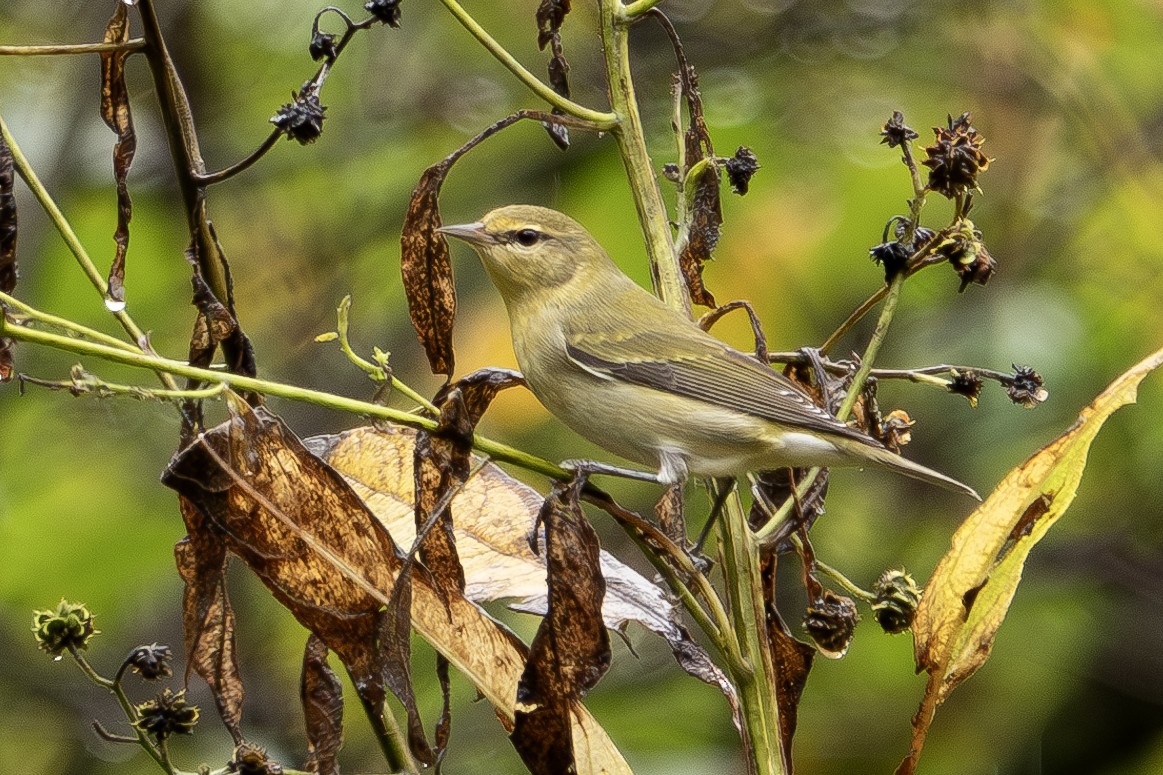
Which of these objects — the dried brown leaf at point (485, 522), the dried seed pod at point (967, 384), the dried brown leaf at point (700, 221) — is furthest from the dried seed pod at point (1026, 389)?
the dried brown leaf at point (485, 522)

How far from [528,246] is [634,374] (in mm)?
356

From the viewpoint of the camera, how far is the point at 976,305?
3.99m

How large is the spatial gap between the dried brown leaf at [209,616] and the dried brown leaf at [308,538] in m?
0.09

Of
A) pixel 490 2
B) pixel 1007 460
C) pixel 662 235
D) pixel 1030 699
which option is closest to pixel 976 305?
pixel 1007 460

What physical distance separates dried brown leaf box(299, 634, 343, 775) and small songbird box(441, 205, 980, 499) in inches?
27.3

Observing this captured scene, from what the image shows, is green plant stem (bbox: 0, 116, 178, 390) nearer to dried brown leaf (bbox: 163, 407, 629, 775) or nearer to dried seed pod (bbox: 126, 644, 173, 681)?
dried brown leaf (bbox: 163, 407, 629, 775)

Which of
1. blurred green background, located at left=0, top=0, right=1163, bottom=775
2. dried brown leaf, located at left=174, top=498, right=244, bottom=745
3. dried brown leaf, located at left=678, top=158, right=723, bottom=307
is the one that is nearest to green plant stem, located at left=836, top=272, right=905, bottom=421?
dried brown leaf, located at left=678, top=158, right=723, bottom=307

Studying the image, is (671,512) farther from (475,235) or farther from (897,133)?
(475,235)

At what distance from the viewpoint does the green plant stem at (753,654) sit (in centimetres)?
144

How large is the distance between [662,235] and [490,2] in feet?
8.86

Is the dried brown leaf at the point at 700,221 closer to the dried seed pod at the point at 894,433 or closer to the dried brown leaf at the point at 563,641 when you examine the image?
the dried seed pod at the point at 894,433

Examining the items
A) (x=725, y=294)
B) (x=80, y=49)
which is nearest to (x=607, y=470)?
(x=80, y=49)

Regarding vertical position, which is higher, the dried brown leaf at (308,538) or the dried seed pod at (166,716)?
the dried brown leaf at (308,538)

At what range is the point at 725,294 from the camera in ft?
12.1
